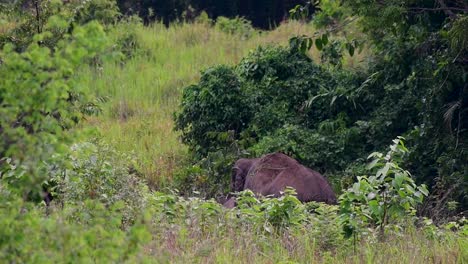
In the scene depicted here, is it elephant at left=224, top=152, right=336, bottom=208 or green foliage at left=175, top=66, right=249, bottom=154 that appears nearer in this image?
elephant at left=224, top=152, right=336, bottom=208

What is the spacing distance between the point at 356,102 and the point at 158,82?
5.30m

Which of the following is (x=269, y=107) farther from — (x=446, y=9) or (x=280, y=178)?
(x=446, y=9)

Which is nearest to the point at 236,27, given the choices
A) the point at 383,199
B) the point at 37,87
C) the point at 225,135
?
the point at 225,135

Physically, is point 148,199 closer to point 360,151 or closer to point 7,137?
point 7,137

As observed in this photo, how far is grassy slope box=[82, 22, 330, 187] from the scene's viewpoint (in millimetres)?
13750

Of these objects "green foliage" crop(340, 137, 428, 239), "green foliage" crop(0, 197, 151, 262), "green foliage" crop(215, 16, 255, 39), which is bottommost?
"green foliage" crop(215, 16, 255, 39)

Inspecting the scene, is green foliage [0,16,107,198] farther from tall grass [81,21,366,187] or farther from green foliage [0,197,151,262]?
tall grass [81,21,366,187]

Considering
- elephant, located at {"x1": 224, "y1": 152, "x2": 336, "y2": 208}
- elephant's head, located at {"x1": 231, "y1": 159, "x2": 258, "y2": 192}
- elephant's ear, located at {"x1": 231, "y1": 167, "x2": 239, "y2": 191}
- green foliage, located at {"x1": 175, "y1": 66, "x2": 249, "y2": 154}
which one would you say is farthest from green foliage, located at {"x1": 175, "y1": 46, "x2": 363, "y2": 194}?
elephant, located at {"x1": 224, "y1": 152, "x2": 336, "y2": 208}

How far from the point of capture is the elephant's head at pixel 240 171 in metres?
11.2

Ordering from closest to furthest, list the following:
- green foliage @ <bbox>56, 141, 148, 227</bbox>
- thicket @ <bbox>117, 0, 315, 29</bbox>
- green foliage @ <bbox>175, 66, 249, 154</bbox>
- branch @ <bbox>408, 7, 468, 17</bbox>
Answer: green foliage @ <bbox>56, 141, 148, 227</bbox>, branch @ <bbox>408, 7, 468, 17</bbox>, green foliage @ <bbox>175, 66, 249, 154</bbox>, thicket @ <bbox>117, 0, 315, 29</bbox>

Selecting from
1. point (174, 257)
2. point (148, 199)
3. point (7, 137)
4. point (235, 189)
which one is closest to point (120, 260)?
point (7, 137)

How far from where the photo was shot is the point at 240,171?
37.0 feet

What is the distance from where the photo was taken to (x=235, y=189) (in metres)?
11.5

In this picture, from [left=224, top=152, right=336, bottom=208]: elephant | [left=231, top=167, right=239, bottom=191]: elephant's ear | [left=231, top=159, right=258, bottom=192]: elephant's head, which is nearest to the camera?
[left=224, top=152, right=336, bottom=208]: elephant
